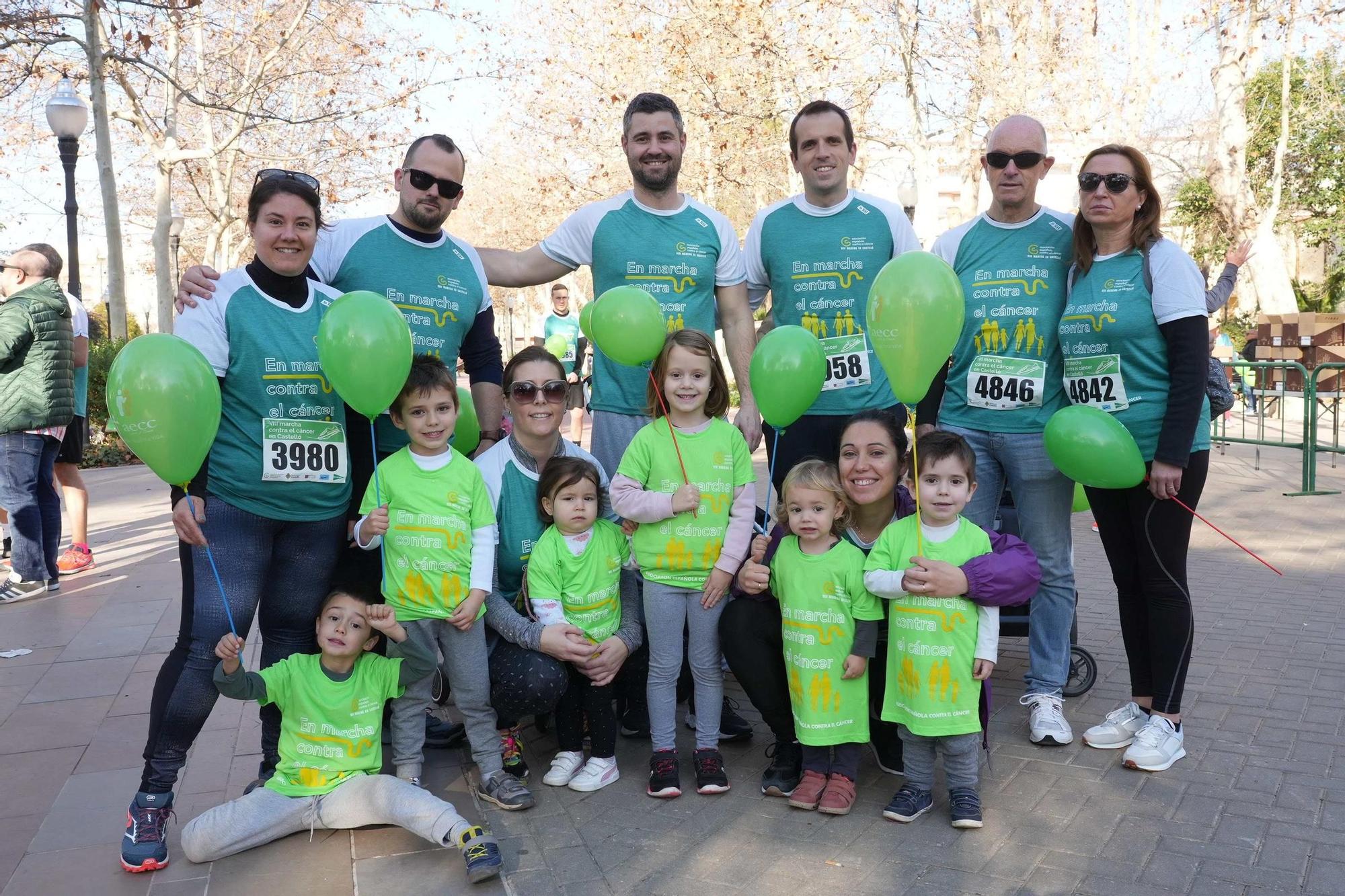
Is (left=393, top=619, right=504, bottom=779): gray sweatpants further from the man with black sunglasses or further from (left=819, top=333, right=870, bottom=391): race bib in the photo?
the man with black sunglasses

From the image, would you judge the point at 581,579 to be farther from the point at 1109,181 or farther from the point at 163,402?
the point at 1109,181

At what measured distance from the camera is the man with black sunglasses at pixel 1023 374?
413 centimetres

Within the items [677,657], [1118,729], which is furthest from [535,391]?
[1118,729]

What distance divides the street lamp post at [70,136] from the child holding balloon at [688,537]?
11.2 m

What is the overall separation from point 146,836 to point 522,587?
1.45 meters

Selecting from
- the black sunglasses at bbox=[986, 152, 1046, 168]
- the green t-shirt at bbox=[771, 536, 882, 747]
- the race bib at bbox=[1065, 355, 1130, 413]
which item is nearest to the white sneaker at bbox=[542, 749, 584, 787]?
the green t-shirt at bbox=[771, 536, 882, 747]

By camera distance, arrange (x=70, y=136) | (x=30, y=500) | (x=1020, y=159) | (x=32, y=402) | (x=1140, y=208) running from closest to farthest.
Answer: (x=1140, y=208)
(x=1020, y=159)
(x=32, y=402)
(x=30, y=500)
(x=70, y=136)

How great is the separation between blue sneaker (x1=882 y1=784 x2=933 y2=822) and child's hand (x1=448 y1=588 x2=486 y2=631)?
5.03 feet

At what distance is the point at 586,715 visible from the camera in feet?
13.3

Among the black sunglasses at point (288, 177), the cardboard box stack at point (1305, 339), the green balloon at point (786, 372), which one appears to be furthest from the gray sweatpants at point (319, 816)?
the cardboard box stack at point (1305, 339)

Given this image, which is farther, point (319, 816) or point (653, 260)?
point (653, 260)

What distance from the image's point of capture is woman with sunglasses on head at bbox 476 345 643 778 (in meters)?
3.87

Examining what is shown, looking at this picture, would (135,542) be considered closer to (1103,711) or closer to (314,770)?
(314,770)

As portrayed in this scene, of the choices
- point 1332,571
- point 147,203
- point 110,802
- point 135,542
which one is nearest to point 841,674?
point 110,802
